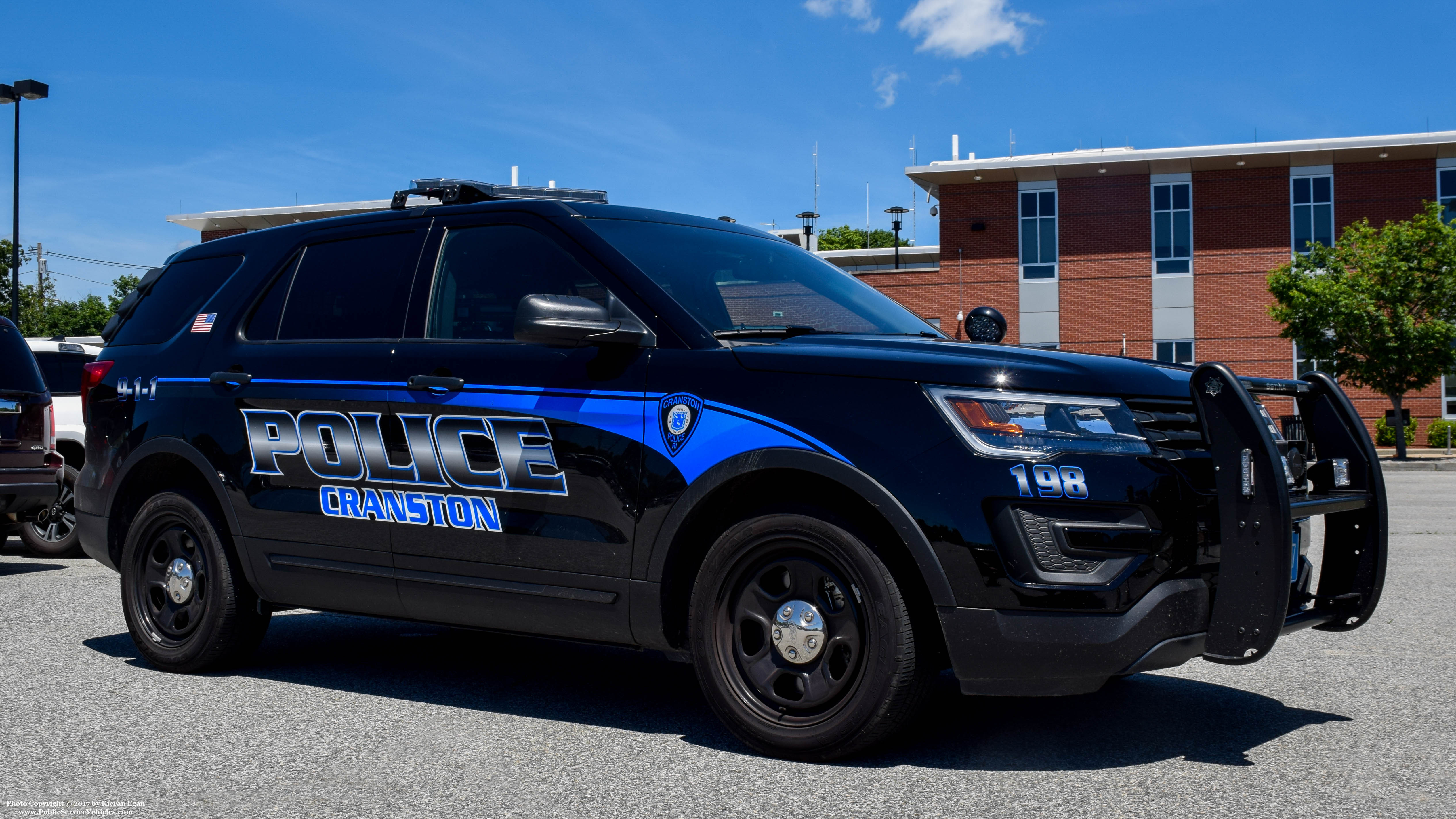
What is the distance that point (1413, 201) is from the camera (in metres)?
38.1

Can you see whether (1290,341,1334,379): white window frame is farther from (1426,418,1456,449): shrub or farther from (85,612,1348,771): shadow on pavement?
(85,612,1348,771): shadow on pavement

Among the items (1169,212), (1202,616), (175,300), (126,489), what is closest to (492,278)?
(175,300)

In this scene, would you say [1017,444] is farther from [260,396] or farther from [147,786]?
[260,396]

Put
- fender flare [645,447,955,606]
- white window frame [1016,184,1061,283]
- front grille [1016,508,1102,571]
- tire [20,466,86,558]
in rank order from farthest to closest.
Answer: white window frame [1016,184,1061,283] → tire [20,466,86,558] → fender flare [645,447,955,606] → front grille [1016,508,1102,571]

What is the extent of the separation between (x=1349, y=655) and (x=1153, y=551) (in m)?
2.86

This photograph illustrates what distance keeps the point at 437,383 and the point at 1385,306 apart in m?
32.1

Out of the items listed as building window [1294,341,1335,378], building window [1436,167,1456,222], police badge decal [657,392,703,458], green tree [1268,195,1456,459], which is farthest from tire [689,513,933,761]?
building window [1436,167,1456,222]

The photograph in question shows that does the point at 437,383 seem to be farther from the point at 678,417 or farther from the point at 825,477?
the point at 825,477

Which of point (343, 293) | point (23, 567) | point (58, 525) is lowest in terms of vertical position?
point (23, 567)

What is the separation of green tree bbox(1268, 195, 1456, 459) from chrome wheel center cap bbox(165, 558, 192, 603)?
30585 millimetres

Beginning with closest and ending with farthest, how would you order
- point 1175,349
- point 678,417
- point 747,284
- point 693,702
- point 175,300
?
1. point 678,417
2. point 747,284
3. point 693,702
4. point 175,300
5. point 1175,349

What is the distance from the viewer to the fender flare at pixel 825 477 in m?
3.68

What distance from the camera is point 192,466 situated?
220 inches

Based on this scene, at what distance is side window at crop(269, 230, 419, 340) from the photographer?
5098 mm
